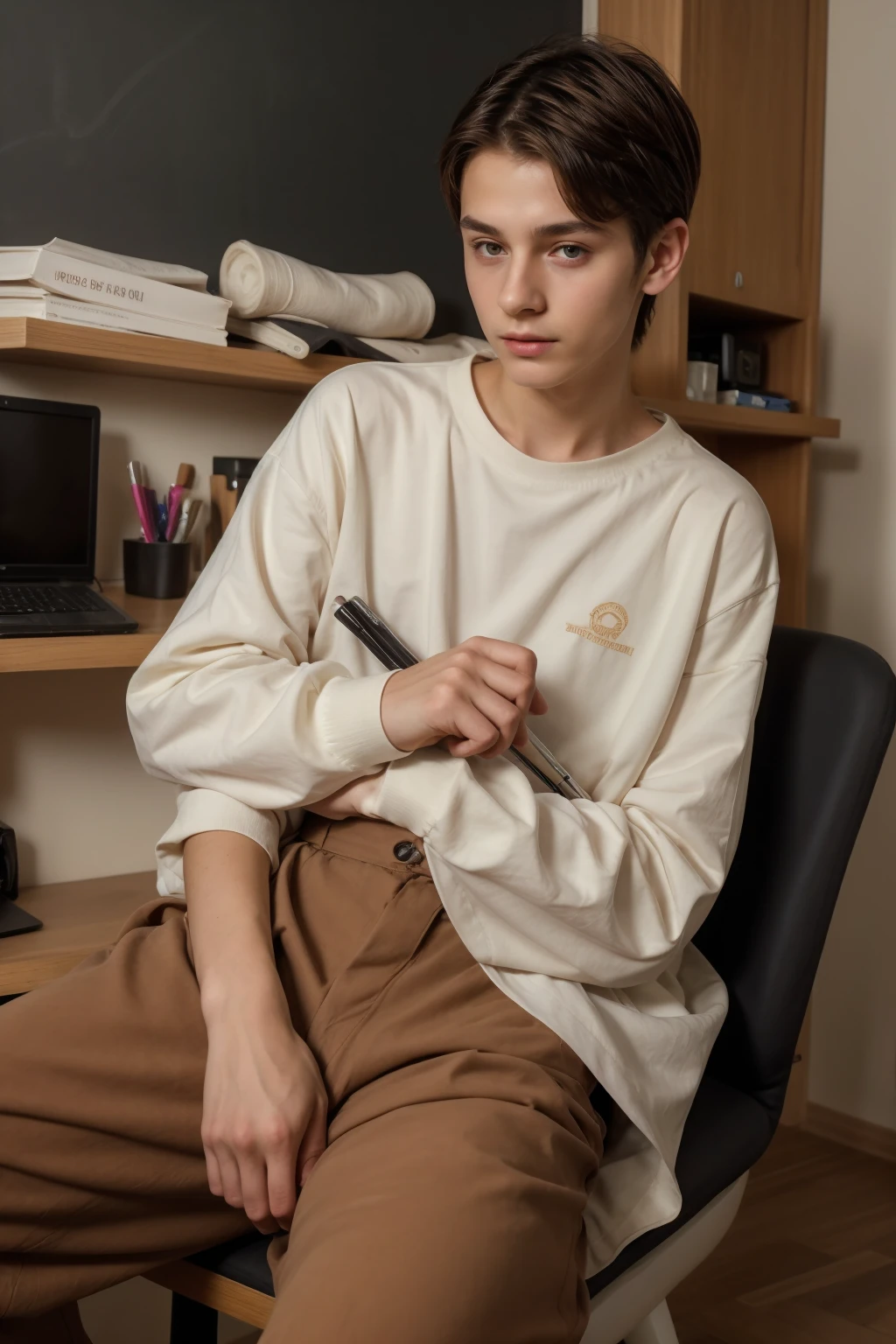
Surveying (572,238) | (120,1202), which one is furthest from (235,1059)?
(572,238)

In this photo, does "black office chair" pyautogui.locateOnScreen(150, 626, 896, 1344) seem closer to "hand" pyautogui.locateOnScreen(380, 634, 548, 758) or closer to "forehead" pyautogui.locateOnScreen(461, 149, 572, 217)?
"hand" pyautogui.locateOnScreen(380, 634, 548, 758)

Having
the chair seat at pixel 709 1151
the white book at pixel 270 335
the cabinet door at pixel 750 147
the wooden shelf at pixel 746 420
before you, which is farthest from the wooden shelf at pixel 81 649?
the cabinet door at pixel 750 147

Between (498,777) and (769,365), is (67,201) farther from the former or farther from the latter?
(769,365)

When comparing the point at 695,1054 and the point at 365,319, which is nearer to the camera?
the point at 695,1054

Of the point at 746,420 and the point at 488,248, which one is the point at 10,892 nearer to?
the point at 488,248

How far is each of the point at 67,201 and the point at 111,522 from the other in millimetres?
374

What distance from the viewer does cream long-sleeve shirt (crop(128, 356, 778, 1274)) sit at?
3.11ft

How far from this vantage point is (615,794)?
1.12m

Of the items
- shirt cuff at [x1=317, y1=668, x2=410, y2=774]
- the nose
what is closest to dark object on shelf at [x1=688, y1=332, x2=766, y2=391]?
the nose

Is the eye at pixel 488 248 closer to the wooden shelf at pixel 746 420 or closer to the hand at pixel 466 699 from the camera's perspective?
the hand at pixel 466 699

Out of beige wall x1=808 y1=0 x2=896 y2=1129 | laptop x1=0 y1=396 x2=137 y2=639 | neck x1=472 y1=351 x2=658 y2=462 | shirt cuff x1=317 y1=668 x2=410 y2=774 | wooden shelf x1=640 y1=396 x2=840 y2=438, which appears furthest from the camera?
beige wall x1=808 y1=0 x2=896 y2=1129

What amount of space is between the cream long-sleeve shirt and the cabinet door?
3.03ft

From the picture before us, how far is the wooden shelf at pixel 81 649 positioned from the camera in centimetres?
117

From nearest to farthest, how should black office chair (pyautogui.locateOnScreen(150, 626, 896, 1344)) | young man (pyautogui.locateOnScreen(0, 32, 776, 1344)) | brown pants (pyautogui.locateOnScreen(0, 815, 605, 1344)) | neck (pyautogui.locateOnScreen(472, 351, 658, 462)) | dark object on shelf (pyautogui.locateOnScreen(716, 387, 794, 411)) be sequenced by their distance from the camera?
brown pants (pyautogui.locateOnScreen(0, 815, 605, 1344))
young man (pyautogui.locateOnScreen(0, 32, 776, 1344))
black office chair (pyautogui.locateOnScreen(150, 626, 896, 1344))
neck (pyautogui.locateOnScreen(472, 351, 658, 462))
dark object on shelf (pyautogui.locateOnScreen(716, 387, 794, 411))
